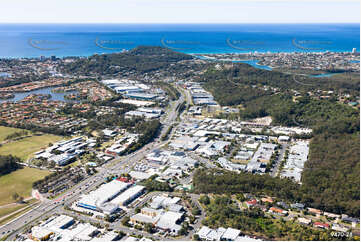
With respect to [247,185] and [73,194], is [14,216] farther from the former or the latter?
[247,185]

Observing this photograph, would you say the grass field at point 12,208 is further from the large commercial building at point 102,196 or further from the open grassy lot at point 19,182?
the large commercial building at point 102,196

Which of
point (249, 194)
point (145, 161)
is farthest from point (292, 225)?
point (145, 161)

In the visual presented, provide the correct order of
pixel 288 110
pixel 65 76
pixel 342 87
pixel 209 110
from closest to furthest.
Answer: pixel 288 110 → pixel 209 110 → pixel 342 87 → pixel 65 76

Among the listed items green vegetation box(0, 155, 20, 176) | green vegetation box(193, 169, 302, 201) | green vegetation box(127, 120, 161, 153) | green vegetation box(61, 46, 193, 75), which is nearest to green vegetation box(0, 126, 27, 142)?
green vegetation box(0, 155, 20, 176)

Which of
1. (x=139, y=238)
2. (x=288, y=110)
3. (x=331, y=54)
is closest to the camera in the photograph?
(x=139, y=238)

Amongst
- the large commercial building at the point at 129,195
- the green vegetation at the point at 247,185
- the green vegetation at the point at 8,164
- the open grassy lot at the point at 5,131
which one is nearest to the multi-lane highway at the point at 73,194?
the large commercial building at the point at 129,195

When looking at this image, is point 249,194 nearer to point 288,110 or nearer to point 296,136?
point 296,136
